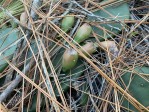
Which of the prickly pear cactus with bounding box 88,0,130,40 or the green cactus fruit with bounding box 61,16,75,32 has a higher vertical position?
the green cactus fruit with bounding box 61,16,75,32

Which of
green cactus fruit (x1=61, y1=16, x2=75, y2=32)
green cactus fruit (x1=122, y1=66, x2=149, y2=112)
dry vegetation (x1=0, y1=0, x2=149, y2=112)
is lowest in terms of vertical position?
green cactus fruit (x1=122, y1=66, x2=149, y2=112)

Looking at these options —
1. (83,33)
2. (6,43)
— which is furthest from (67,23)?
(6,43)

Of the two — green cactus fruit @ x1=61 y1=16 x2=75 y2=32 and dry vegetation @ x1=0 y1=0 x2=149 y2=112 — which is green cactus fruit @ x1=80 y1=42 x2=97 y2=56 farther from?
green cactus fruit @ x1=61 y1=16 x2=75 y2=32

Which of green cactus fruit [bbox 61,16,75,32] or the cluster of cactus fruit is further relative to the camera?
green cactus fruit [bbox 61,16,75,32]

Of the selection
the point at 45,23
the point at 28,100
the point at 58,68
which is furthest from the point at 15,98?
the point at 45,23

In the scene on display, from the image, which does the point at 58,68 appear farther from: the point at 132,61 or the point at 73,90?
the point at 132,61

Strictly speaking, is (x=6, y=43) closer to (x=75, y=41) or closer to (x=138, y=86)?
(x=75, y=41)

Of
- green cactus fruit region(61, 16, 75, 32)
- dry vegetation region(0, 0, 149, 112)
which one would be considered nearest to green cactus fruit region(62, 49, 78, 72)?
dry vegetation region(0, 0, 149, 112)
